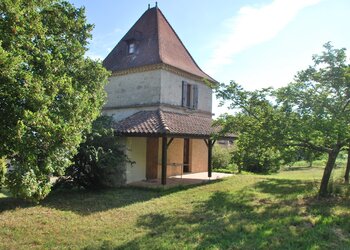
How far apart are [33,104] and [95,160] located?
6299mm

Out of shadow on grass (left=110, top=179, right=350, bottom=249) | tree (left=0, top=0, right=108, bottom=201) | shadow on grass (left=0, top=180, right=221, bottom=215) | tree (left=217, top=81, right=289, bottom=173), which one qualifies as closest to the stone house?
shadow on grass (left=0, top=180, right=221, bottom=215)

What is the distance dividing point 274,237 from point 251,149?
4.88 metres

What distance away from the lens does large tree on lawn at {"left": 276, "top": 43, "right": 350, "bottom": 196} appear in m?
9.19

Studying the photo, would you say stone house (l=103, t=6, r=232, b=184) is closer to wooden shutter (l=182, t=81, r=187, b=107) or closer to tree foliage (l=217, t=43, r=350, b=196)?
wooden shutter (l=182, t=81, r=187, b=107)

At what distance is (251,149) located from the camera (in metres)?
11.3

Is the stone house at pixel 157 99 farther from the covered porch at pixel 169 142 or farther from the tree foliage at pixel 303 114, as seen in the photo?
the tree foliage at pixel 303 114

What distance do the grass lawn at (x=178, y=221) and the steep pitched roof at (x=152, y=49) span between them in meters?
7.99

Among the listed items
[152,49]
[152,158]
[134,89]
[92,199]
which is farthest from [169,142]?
[152,49]

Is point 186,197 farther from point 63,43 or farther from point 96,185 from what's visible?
point 63,43

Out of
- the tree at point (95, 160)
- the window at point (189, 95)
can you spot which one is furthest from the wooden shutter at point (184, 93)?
the tree at point (95, 160)

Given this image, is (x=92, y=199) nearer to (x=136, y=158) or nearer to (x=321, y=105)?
(x=136, y=158)

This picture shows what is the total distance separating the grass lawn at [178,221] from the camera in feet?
21.4

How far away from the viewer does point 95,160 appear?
1162 cm

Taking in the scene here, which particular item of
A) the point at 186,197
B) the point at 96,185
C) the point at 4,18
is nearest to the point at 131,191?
the point at 96,185
